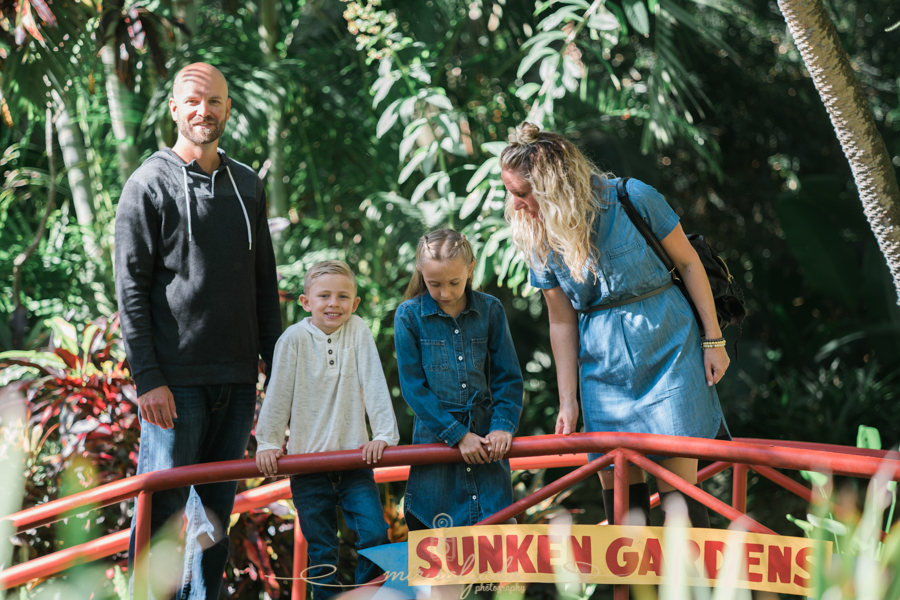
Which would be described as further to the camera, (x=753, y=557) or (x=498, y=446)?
(x=498, y=446)

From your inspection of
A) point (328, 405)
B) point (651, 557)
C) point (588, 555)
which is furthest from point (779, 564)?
point (328, 405)

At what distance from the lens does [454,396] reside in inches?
82.7

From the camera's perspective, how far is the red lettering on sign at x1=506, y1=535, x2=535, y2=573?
179 centimetres

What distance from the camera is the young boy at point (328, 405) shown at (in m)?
2.09

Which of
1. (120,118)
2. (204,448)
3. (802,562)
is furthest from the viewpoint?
(120,118)

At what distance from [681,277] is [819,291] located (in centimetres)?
419

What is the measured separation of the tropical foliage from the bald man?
941mm

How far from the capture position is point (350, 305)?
7.10 ft

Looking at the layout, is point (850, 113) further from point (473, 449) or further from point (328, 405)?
point (328, 405)

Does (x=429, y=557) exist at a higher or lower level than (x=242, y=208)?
lower

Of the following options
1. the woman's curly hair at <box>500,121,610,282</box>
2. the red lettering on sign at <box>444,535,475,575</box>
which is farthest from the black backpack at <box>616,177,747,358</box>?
the red lettering on sign at <box>444,535,475,575</box>

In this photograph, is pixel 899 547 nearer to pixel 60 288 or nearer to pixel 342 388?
pixel 342 388

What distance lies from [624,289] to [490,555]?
758 millimetres

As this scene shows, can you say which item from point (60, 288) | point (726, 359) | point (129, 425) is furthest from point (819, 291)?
point (60, 288)
